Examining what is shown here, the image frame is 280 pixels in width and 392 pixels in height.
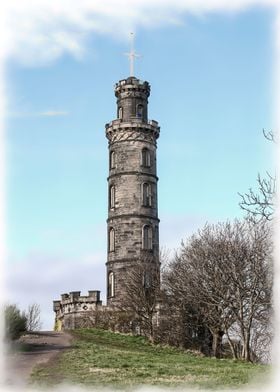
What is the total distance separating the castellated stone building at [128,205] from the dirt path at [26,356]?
67.0 feet

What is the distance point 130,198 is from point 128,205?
21.8 inches

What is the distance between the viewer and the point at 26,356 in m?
26.7

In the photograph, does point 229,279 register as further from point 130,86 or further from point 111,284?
point 130,86

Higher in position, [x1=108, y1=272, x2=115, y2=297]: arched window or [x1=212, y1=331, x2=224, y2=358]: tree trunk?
[x1=108, y1=272, x2=115, y2=297]: arched window

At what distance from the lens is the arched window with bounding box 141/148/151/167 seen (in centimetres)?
5947

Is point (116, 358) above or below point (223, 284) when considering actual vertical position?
below

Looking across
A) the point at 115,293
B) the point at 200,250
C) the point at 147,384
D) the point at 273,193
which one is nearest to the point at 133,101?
the point at 115,293

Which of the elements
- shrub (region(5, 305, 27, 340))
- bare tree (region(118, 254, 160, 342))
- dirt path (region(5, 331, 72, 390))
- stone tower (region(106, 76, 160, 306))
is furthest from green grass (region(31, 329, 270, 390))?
stone tower (region(106, 76, 160, 306))

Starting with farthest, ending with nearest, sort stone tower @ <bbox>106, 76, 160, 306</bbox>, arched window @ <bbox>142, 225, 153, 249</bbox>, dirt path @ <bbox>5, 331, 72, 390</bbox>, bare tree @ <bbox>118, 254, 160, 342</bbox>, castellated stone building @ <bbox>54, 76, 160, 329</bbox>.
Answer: arched window @ <bbox>142, 225, 153, 249</bbox>
stone tower @ <bbox>106, 76, 160, 306</bbox>
castellated stone building @ <bbox>54, 76, 160, 329</bbox>
bare tree @ <bbox>118, 254, 160, 342</bbox>
dirt path @ <bbox>5, 331, 72, 390</bbox>

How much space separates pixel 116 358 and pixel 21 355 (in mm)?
3321

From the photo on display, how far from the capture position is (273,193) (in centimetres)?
2128

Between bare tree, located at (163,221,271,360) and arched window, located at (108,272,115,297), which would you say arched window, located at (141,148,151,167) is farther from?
bare tree, located at (163,221,271,360)

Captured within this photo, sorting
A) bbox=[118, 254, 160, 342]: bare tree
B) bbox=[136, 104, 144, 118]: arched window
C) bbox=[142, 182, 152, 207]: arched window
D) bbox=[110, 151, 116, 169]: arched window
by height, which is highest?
bbox=[136, 104, 144, 118]: arched window

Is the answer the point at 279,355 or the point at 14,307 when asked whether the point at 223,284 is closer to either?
the point at 14,307
